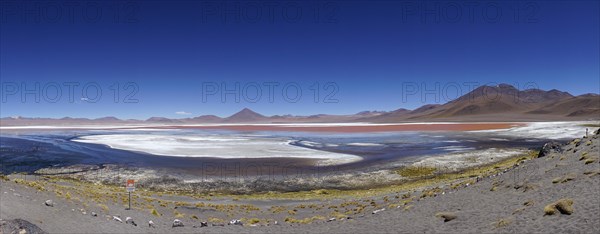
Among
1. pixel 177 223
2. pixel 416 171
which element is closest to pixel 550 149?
pixel 416 171

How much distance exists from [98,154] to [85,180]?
16.8m

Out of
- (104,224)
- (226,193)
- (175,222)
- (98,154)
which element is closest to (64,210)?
(104,224)

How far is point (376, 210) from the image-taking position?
1580 centimetres

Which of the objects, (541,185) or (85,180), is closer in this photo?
(541,185)

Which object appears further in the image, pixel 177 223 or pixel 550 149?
pixel 550 149

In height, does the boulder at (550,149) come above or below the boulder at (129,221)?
above

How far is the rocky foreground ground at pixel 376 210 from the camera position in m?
10.1

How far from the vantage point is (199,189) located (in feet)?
78.3

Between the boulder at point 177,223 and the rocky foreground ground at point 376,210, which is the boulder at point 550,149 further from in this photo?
the boulder at point 177,223

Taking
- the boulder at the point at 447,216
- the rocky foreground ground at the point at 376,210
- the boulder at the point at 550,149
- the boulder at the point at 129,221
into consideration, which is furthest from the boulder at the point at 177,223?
the boulder at the point at 550,149

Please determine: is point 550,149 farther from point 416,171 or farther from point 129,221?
point 129,221

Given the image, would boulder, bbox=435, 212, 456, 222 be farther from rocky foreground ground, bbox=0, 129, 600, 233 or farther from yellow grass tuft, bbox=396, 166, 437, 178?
yellow grass tuft, bbox=396, 166, 437, 178

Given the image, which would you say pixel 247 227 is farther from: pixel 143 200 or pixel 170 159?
pixel 170 159

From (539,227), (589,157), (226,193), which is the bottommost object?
(226,193)
